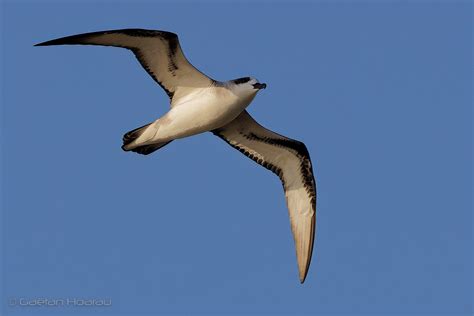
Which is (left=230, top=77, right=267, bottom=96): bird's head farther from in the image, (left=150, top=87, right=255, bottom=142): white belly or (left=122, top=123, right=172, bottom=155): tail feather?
(left=122, top=123, right=172, bottom=155): tail feather

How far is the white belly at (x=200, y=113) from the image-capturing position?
60.7ft

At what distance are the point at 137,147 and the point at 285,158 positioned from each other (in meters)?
3.03

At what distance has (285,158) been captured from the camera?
2039 cm

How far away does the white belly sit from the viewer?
60.7ft

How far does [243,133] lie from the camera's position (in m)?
20.3

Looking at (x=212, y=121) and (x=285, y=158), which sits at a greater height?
(x=212, y=121)

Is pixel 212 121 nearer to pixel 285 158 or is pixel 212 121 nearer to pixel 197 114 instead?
pixel 197 114

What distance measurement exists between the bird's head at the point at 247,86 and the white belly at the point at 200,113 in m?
0.14

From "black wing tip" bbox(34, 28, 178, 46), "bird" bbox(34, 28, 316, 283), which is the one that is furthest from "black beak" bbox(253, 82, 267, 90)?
"black wing tip" bbox(34, 28, 178, 46)

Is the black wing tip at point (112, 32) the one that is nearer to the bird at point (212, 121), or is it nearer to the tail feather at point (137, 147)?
the bird at point (212, 121)

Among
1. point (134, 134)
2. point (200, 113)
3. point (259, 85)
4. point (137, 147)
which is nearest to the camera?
point (259, 85)

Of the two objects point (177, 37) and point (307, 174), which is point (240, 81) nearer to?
point (177, 37)

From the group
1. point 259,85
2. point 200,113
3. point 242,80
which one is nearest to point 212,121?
point 200,113

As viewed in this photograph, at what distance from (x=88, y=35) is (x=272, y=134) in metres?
4.30
